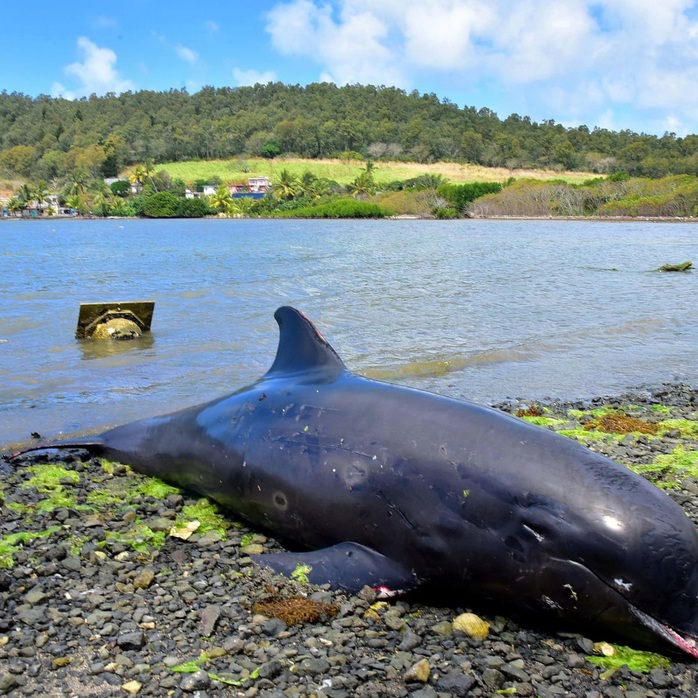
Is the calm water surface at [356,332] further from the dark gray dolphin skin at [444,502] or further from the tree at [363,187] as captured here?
the tree at [363,187]

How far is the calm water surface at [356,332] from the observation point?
12.8 m

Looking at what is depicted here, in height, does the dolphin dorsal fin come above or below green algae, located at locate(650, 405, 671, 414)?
above

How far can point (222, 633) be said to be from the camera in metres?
4.66

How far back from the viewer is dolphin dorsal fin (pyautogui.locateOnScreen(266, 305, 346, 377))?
6.52 meters

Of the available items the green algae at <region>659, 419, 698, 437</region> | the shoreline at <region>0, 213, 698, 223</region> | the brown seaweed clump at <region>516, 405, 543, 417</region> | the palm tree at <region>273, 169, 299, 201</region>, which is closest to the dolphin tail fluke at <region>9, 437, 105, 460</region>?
the brown seaweed clump at <region>516, 405, 543, 417</region>

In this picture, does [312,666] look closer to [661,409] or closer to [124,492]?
[124,492]

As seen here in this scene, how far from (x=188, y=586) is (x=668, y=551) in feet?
10.1

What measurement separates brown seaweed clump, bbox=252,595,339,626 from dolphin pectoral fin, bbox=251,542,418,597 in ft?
0.62

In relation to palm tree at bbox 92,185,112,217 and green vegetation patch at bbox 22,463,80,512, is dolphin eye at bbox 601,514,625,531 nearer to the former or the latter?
green vegetation patch at bbox 22,463,80,512

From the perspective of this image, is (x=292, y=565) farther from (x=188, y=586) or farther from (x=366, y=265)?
(x=366, y=265)

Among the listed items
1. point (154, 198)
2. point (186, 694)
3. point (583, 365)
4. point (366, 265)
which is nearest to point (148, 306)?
point (583, 365)

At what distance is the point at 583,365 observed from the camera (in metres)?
15.3

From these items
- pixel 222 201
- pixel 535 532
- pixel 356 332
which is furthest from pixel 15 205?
pixel 535 532

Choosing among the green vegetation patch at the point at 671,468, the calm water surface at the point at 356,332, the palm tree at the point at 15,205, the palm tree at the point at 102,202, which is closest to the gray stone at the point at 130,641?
the green vegetation patch at the point at 671,468
